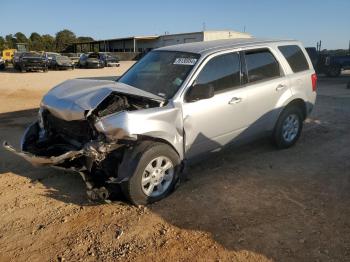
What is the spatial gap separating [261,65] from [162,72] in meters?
1.59

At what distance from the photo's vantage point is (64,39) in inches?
3319

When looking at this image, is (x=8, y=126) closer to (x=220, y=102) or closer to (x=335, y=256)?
(x=220, y=102)

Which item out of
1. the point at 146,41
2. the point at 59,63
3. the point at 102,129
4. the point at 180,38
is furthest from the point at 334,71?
the point at 146,41

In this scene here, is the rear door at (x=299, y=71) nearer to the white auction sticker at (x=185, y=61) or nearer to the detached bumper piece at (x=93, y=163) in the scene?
the white auction sticker at (x=185, y=61)

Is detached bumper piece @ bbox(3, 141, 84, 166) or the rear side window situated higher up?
the rear side window

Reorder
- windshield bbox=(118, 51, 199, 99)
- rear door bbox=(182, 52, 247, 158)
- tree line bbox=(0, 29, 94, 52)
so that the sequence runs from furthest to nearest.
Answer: tree line bbox=(0, 29, 94, 52) → windshield bbox=(118, 51, 199, 99) → rear door bbox=(182, 52, 247, 158)

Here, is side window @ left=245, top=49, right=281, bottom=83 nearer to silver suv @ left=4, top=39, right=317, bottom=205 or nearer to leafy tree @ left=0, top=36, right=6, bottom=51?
silver suv @ left=4, top=39, right=317, bottom=205

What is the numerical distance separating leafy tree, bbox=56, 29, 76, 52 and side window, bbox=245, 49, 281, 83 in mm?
79288

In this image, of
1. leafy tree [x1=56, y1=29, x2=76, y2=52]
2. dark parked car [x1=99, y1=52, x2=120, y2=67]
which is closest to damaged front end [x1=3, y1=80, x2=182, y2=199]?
dark parked car [x1=99, y1=52, x2=120, y2=67]

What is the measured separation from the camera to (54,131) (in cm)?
535

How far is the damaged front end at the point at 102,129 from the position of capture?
4.37 meters

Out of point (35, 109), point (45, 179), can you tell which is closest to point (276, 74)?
point (45, 179)

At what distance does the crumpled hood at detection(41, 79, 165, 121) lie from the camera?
4461 mm

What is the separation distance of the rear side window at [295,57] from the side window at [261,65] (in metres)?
0.36
